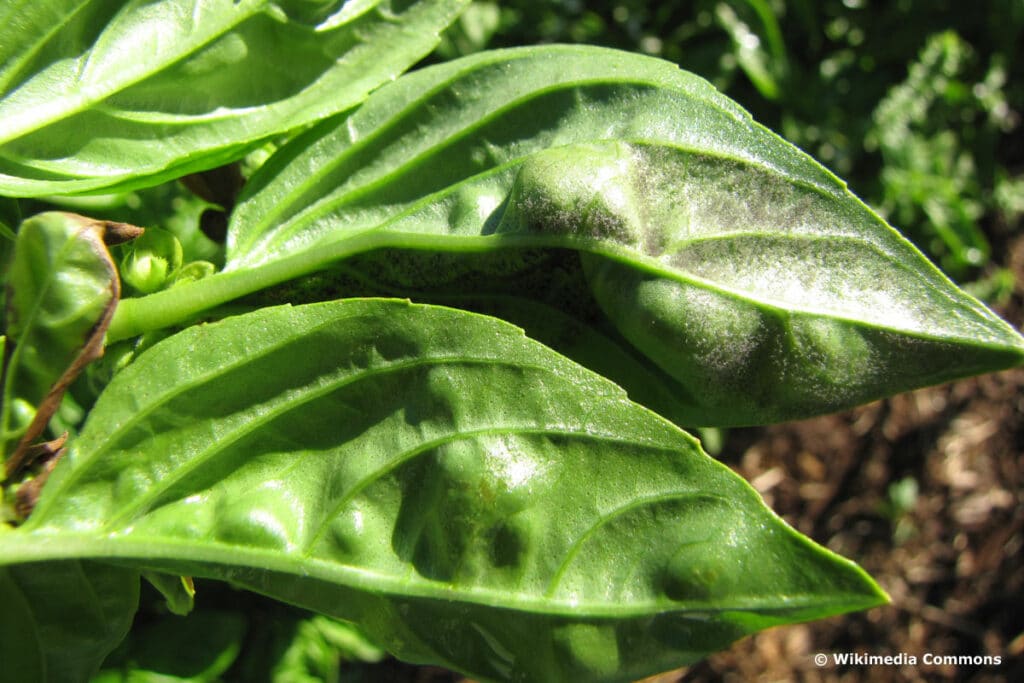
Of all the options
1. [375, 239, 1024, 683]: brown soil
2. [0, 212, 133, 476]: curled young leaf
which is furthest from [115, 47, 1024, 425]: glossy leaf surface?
[375, 239, 1024, 683]: brown soil

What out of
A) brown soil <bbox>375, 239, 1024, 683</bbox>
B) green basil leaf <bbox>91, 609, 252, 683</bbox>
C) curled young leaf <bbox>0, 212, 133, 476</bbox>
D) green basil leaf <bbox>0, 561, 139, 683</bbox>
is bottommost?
brown soil <bbox>375, 239, 1024, 683</bbox>

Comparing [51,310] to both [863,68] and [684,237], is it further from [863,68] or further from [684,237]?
[863,68]

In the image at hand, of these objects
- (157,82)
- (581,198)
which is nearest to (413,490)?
(581,198)

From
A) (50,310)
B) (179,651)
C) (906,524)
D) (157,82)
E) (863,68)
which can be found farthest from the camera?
(906,524)

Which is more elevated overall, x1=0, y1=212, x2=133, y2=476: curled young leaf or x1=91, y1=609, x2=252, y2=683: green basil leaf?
x1=0, y1=212, x2=133, y2=476: curled young leaf

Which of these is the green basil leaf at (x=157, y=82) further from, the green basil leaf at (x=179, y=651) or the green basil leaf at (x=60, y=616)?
the green basil leaf at (x=179, y=651)

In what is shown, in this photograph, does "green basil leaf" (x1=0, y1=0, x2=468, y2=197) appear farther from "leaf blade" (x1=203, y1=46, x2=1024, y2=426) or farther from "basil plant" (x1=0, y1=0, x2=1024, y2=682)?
"leaf blade" (x1=203, y1=46, x2=1024, y2=426)
